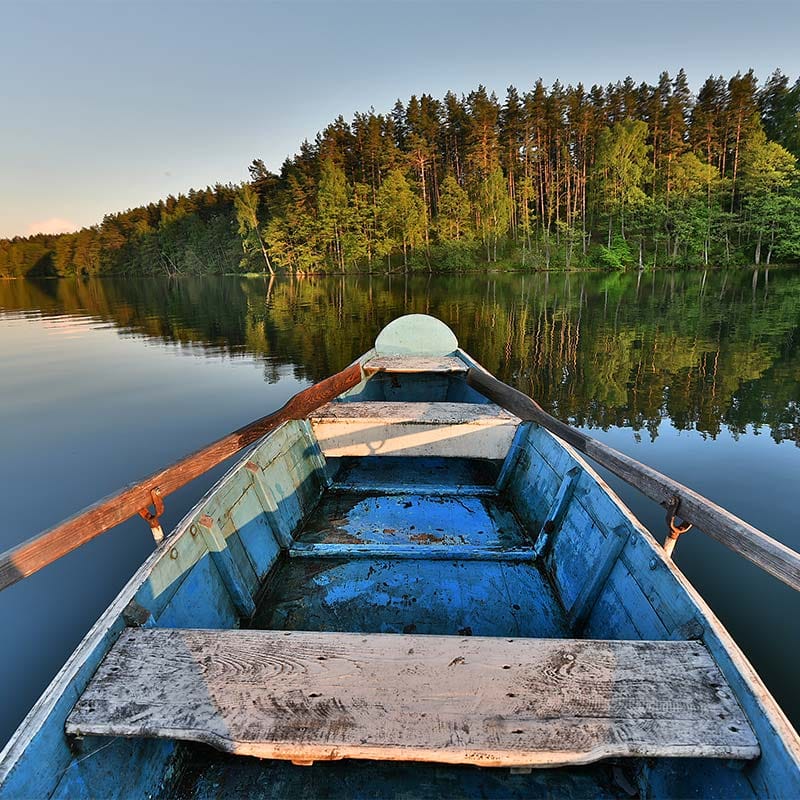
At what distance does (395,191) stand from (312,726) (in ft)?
164

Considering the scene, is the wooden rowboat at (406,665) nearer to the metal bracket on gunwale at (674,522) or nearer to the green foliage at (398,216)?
the metal bracket on gunwale at (674,522)

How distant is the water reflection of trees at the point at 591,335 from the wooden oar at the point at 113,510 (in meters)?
7.15

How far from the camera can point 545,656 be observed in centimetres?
198

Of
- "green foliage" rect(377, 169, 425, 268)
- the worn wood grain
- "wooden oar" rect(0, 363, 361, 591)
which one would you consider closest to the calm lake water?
"wooden oar" rect(0, 363, 361, 591)

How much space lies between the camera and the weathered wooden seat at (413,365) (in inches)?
293

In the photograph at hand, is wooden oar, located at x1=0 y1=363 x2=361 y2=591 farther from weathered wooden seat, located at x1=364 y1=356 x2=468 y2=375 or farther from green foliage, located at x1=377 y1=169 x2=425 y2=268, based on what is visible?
green foliage, located at x1=377 y1=169 x2=425 y2=268

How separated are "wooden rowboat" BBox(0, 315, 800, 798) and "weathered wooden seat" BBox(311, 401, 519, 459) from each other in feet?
2.48

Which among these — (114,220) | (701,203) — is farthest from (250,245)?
(114,220)

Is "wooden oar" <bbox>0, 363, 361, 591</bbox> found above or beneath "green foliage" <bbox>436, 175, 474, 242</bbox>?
beneath

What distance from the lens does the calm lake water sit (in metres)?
4.42

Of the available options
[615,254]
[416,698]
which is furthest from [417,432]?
[615,254]

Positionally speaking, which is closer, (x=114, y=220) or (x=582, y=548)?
(x=582, y=548)

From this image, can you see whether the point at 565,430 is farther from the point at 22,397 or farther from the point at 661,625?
the point at 22,397

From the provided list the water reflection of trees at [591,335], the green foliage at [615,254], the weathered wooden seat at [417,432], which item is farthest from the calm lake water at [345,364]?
the green foliage at [615,254]
